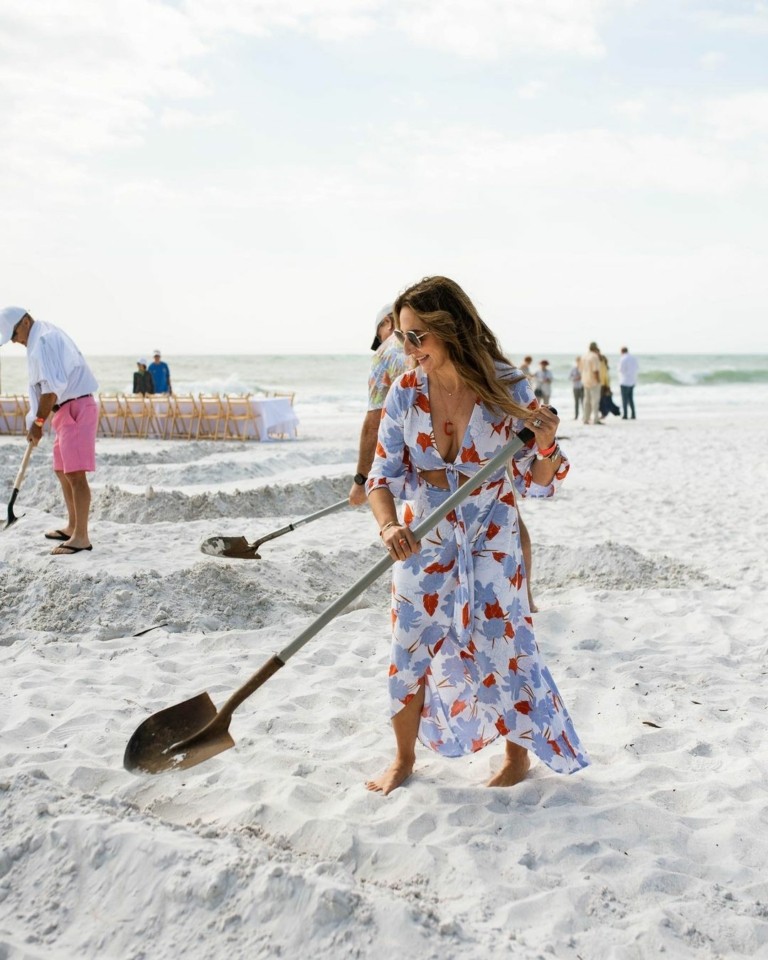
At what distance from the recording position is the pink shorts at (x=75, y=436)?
5836 millimetres

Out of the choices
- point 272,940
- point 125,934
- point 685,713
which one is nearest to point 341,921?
point 272,940

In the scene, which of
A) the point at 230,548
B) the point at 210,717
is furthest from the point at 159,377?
the point at 210,717

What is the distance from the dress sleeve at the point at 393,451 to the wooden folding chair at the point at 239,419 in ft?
40.3

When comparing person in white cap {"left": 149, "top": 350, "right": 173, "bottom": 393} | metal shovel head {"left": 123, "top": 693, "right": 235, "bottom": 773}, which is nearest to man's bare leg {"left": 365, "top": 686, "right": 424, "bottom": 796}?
metal shovel head {"left": 123, "top": 693, "right": 235, "bottom": 773}

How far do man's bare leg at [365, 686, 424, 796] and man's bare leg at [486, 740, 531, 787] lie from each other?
0.27 m

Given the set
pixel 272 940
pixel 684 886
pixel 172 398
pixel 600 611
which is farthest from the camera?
pixel 172 398

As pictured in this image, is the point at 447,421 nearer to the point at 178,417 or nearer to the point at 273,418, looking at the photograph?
the point at 273,418

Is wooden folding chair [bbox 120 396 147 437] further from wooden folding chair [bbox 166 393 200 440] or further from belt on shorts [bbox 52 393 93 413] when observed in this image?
belt on shorts [bbox 52 393 93 413]

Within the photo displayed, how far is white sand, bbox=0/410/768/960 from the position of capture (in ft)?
7.18

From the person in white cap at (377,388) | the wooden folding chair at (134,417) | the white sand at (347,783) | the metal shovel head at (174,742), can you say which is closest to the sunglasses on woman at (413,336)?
the metal shovel head at (174,742)

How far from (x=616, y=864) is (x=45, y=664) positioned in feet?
9.02

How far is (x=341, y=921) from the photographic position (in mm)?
2160

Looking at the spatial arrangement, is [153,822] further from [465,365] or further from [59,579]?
[59,579]

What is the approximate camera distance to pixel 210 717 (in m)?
2.87
